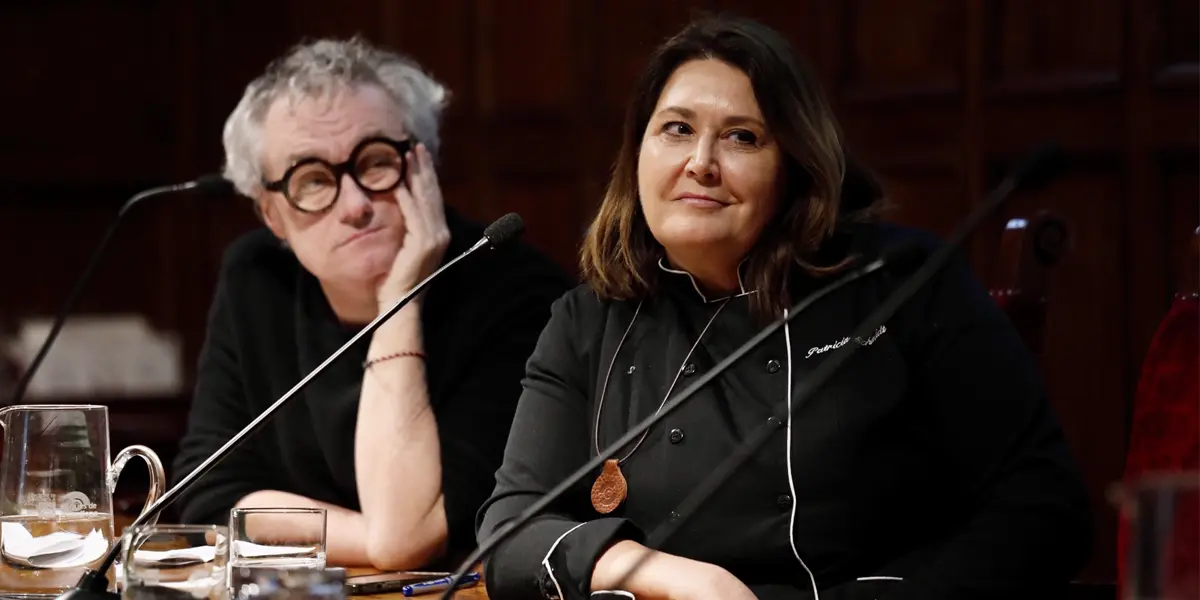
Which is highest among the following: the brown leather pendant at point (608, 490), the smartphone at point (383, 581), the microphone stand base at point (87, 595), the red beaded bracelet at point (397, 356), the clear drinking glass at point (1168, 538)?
the red beaded bracelet at point (397, 356)

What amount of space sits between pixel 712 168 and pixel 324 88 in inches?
38.9

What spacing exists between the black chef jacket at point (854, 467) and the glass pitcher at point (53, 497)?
0.51 meters

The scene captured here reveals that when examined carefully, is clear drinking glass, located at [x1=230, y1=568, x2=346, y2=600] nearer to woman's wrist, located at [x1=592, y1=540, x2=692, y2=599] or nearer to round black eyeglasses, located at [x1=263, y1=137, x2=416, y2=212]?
woman's wrist, located at [x1=592, y1=540, x2=692, y2=599]

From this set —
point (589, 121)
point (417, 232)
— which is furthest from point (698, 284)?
point (589, 121)

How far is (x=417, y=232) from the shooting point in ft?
8.68

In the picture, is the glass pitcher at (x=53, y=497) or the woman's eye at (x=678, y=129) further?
the woman's eye at (x=678, y=129)

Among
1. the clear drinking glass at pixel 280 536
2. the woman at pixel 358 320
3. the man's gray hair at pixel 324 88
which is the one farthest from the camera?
the man's gray hair at pixel 324 88

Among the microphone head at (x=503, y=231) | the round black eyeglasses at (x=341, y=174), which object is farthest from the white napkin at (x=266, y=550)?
the round black eyeglasses at (x=341, y=174)

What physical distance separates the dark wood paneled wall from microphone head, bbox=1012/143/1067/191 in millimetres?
2158

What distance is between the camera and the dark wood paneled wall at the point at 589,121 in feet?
12.1

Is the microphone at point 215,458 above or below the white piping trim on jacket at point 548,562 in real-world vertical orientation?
above

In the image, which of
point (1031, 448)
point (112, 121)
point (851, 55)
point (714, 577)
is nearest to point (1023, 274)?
point (1031, 448)

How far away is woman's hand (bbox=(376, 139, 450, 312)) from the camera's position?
2.63 meters

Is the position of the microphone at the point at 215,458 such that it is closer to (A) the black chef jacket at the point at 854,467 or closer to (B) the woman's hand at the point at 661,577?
(A) the black chef jacket at the point at 854,467
